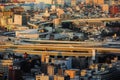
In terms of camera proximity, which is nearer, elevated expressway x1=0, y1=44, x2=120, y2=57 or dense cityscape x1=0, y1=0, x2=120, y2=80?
dense cityscape x1=0, y1=0, x2=120, y2=80

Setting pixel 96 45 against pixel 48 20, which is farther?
pixel 48 20

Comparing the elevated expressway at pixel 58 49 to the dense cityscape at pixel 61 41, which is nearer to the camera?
the dense cityscape at pixel 61 41

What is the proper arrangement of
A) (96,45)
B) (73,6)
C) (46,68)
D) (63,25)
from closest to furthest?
(46,68), (96,45), (63,25), (73,6)

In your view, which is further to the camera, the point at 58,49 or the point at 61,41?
the point at 61,41

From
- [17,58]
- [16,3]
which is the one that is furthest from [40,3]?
[17,58]

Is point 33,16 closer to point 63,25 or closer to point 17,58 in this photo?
point 63,25
